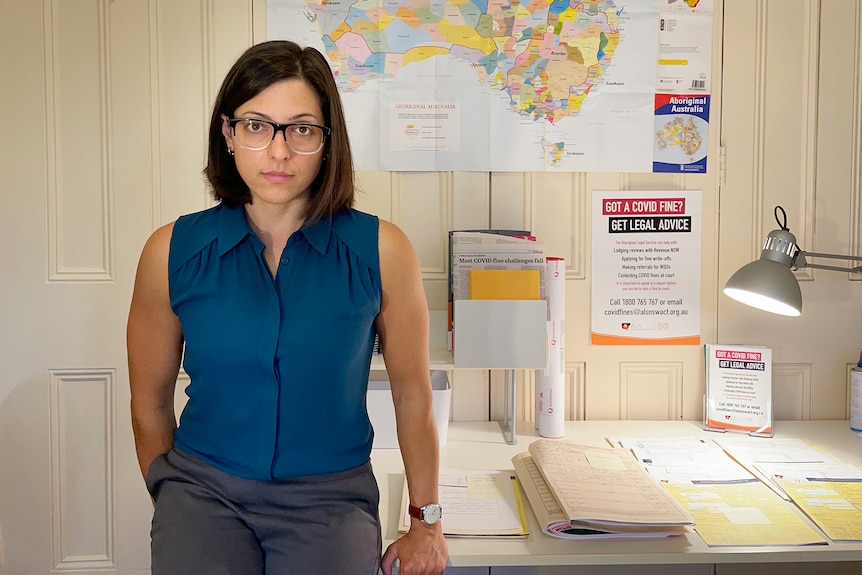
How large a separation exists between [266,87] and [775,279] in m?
1.20

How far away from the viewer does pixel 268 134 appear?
1.23 meters

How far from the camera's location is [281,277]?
1281mm

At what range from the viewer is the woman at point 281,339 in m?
1.22

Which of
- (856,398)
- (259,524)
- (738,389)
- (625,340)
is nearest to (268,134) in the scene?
(259,524)

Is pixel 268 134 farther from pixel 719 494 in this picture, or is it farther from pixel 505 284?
pixel 719 494

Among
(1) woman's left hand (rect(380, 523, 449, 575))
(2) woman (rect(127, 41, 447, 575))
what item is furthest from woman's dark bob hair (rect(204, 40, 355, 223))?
(1) woman's left hand (rect(380, 523, 449, 575))

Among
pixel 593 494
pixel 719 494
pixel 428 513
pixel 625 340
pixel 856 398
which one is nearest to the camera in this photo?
pixel 428 513

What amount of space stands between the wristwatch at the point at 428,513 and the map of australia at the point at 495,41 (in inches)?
44.7

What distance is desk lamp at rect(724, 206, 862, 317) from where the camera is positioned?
1705 mm

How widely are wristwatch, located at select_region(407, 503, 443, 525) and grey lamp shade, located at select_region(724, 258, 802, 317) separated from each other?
90 cm

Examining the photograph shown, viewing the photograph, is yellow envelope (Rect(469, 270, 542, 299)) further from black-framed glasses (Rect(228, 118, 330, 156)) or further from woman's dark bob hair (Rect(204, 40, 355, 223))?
black-framed glasses (Rect(228, 118, 330, 156))

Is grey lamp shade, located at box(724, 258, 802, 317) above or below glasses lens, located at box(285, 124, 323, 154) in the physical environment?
below

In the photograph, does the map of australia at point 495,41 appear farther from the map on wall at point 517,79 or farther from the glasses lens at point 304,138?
the glasses lens at point 304,138

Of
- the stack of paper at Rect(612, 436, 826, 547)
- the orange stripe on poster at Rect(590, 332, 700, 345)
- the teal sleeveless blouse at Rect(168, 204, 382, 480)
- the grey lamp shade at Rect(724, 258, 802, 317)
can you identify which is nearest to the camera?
the teal sleeveless blouse at Rect(168, 204, 382, 480)
